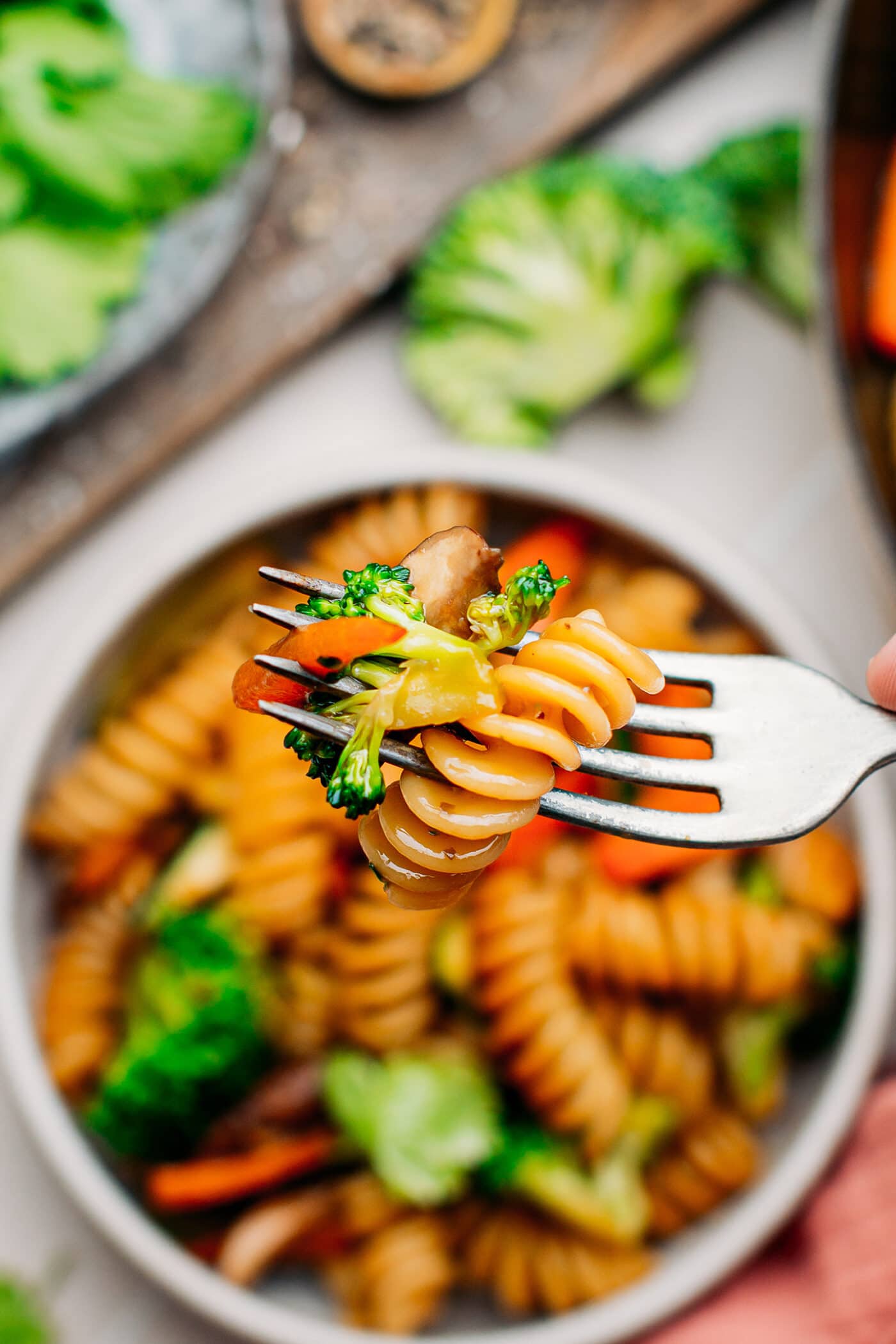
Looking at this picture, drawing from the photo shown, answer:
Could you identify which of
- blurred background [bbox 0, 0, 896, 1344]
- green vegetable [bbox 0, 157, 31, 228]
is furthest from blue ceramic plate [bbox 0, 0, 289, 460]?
green vegetable [bbox 0, 157, 31, 228]

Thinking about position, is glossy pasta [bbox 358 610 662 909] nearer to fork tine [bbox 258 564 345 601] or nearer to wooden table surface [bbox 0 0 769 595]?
fork tine [bbox 258 564 345 601]

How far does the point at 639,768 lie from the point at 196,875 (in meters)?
0.76

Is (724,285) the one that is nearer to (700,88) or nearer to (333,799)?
(700,88)

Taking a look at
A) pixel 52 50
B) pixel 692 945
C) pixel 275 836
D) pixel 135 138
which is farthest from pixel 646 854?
pixel 52 50

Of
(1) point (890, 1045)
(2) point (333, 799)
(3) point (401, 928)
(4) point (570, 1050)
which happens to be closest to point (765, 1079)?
(1) point (890, 1045)

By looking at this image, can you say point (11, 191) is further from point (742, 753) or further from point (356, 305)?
point (742, 753)

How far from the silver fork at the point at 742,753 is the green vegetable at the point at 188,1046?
66cm

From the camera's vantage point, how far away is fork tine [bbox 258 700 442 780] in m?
0.81

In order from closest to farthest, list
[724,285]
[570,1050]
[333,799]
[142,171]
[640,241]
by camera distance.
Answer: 1. [333,799]
2. [570,1050]
3. [142,171]
4. [640,241]
5. [724,285]

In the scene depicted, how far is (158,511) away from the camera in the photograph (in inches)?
67.5

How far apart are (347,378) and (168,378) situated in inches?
11.0

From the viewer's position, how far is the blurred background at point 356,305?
4.95 ft

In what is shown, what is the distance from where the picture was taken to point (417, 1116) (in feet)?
4.67

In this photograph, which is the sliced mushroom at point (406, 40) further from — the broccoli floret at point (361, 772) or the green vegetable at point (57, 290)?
the broccoli floret at point (361, 772)
